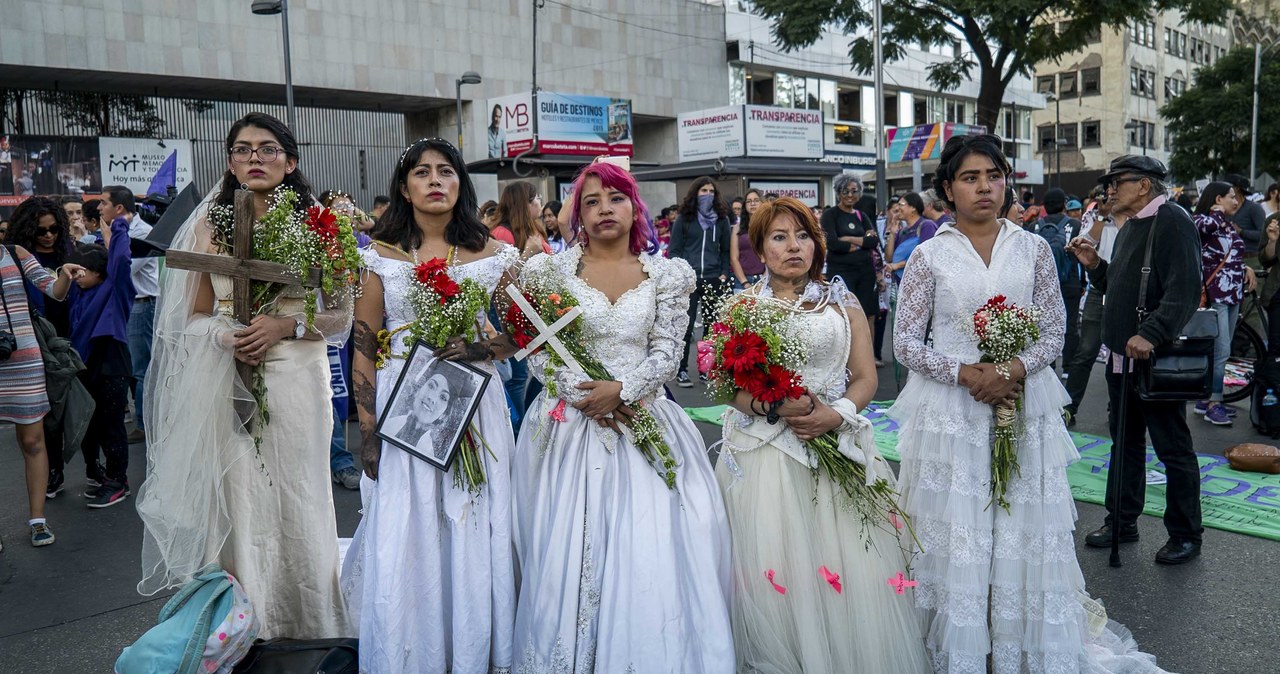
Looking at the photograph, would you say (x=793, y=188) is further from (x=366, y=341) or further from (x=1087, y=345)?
(x=366, y=341)

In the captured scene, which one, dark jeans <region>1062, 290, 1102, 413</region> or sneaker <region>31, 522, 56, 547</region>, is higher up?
dark jeans <region>1062, 290, 1102, 413</region>

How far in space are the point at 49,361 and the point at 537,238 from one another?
3.88 metres

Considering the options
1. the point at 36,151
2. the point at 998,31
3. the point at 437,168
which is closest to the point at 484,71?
the point at 36,151

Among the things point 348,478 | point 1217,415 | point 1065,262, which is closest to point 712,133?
point 1065,262

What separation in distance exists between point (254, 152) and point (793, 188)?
24984 millimetres

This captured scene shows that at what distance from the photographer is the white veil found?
143 inches

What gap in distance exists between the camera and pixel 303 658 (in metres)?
3.53

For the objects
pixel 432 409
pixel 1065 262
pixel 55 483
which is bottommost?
pixel 55 483

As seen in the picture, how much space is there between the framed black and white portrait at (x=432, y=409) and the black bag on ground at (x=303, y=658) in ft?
2.74

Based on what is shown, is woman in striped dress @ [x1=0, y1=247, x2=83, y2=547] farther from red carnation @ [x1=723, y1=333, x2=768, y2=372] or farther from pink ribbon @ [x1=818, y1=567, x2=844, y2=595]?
pink ribbon @ [x1=818, y1=567, x2=844, y2=595]

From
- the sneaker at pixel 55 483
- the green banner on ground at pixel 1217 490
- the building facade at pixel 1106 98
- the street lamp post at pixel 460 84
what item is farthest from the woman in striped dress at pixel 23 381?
the building facade at pixel 1106 98

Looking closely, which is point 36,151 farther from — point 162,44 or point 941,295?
point 941,295

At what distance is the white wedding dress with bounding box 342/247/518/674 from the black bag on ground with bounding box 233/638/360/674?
0.33 ft

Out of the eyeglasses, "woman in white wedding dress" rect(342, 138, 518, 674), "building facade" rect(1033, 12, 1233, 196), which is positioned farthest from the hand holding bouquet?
Result: "building facade" rect(1033, 12, 1233, 196)
